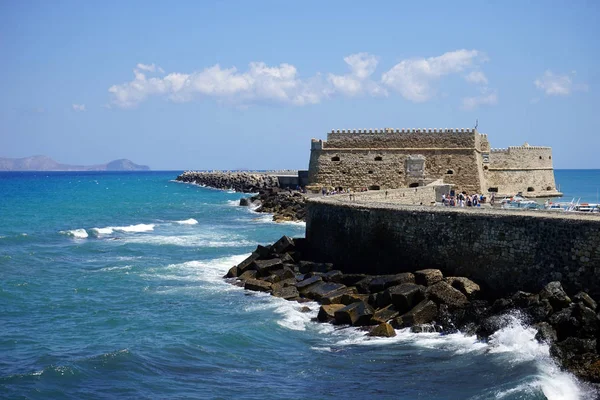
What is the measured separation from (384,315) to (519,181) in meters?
34.8

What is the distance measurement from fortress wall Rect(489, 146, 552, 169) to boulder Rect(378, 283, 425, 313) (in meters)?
32.4

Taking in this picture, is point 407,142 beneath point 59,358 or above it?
above

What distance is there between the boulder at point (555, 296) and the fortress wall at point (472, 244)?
2.39 ft

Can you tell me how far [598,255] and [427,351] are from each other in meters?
4.06

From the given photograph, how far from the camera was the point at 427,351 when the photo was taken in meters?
14.1

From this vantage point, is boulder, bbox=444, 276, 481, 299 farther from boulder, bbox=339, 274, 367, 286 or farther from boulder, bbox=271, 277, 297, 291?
boulder, bbox=271, 277, 297, 291

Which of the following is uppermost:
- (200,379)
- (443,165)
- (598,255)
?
(443,165)

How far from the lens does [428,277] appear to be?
671 inches

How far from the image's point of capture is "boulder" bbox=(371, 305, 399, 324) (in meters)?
15.8

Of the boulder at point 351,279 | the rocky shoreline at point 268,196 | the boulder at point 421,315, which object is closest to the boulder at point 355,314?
the boulder at point 421,315

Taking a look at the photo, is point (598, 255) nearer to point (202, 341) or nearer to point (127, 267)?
point (202, 341)

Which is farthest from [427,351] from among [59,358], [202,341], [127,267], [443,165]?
[443,165]

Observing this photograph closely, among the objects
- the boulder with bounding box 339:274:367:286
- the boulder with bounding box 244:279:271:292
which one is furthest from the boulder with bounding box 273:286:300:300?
the boulder with bounding box 339:274:367:286

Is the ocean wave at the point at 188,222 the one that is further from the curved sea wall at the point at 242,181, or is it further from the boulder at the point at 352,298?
the boulder at the point at 352,298
